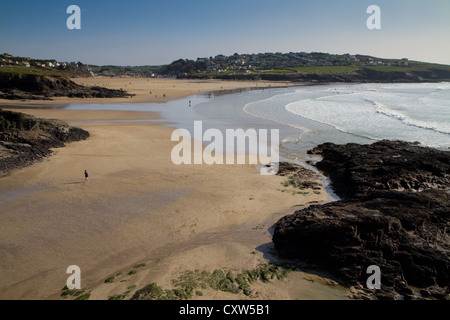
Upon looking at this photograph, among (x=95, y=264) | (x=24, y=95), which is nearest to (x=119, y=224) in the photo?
(x=95, y=264)

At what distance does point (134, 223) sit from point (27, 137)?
12846mm

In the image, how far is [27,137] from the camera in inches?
712

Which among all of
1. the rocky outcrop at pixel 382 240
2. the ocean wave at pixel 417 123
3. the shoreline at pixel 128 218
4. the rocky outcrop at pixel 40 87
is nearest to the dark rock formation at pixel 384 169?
the rocky outcrop at pixel 382 240

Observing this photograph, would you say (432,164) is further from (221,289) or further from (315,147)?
(221,289)

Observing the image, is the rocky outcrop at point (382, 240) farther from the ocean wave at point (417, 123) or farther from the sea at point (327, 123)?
the ocean wave at point (417, 123)

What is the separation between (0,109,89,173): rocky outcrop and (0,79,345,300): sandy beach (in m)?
0.93

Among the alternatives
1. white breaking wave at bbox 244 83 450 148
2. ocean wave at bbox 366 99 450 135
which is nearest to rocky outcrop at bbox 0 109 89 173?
white breaking wave at bbox 244 83 450 148

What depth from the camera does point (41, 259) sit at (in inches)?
328

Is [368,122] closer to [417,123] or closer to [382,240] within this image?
[417,123]

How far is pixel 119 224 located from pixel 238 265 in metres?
4.81

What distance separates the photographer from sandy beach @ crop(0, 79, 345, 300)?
7473 mm

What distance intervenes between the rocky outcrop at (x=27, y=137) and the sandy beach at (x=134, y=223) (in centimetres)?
93

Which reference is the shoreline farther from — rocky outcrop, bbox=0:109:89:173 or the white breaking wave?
the white breaking wave

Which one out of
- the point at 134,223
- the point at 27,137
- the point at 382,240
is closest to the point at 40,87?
the point at 27,137
